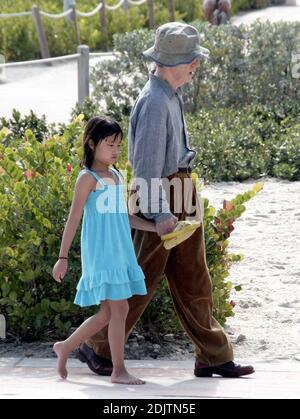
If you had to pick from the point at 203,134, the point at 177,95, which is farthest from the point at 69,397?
the point at 203,134

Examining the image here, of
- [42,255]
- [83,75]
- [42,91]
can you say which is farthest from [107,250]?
[42,91]

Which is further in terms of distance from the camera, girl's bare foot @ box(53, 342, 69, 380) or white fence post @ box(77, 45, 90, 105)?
white fence post @ box(77, 45, 90, 105)

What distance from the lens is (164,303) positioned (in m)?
6.55

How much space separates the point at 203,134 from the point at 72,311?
535cm

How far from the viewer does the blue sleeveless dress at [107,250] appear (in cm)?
548

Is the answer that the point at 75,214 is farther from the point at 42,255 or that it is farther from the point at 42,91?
the point at 42,91

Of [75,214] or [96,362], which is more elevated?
[75,214]

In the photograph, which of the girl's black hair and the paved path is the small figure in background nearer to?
the paved path

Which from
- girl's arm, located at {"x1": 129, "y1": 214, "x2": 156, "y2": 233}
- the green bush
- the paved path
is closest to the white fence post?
the paved path

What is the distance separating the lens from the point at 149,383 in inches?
218

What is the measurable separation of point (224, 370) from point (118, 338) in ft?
1.77

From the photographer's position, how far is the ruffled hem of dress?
5480mm

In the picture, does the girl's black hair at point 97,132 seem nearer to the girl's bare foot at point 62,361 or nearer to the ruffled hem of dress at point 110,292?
the ruffled hem of dress at point 110,292

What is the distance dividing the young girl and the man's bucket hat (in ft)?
1.13
